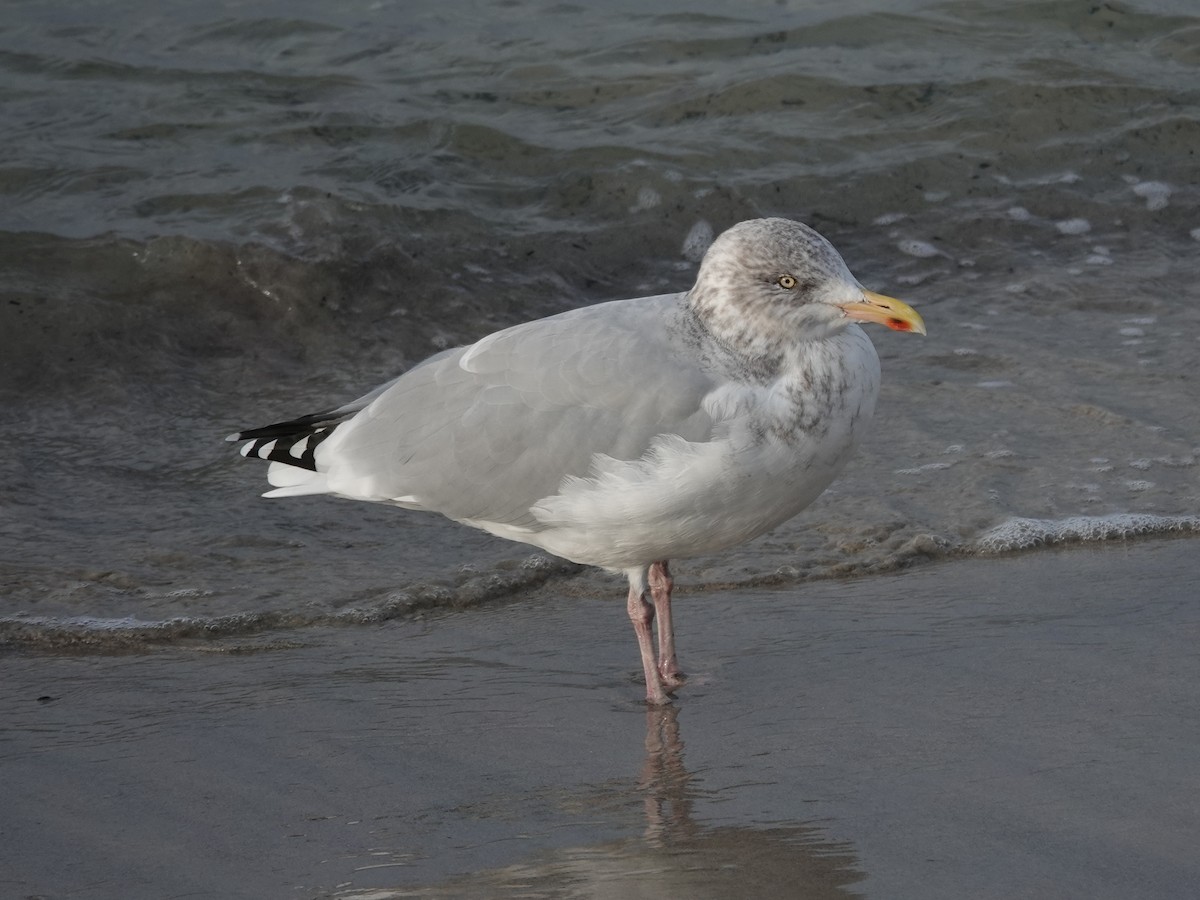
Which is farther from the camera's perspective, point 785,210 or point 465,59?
point 465,59

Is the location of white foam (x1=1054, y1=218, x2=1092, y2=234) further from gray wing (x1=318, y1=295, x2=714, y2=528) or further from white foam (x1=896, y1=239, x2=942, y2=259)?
gray wing (x1=318, y1=295, x2=714, y2=528)

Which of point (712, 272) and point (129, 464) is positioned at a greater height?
point (712, 272)

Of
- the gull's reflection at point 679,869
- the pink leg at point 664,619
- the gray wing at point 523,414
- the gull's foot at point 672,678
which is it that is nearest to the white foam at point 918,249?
the pink leg at point 664,619

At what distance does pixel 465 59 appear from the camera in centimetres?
1073

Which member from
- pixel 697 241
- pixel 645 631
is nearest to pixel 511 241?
pixel 697 241

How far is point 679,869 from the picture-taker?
137 inches

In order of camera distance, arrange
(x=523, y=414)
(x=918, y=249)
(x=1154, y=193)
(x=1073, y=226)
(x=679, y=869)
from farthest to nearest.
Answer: (x=1154, y=193), (x=1073, y=226), (x=918, y=249), (x=523, y=414), (x=679, y=869)

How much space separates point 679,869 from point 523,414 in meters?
1.58

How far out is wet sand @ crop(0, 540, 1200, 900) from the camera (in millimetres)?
3482

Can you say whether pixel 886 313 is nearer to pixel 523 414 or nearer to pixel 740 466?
pixel 740 466

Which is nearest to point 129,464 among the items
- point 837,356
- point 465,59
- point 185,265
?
point 185,265

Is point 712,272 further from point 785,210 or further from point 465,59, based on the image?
point 465,59

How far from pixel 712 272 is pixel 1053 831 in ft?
5.89

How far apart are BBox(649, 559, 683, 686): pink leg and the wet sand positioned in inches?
3.5
